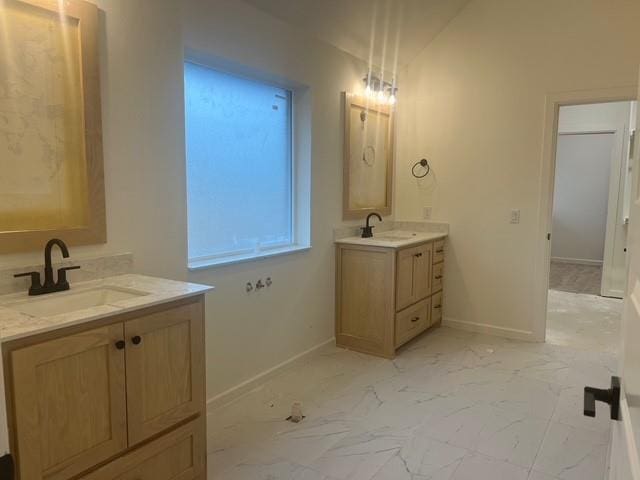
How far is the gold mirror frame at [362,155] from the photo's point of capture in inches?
147

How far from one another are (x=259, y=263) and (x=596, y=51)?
296 cm

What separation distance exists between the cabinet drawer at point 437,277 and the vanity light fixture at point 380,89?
60.4 inches

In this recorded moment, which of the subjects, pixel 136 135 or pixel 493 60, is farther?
pixel 493 60

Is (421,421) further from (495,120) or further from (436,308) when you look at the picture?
(495,120)

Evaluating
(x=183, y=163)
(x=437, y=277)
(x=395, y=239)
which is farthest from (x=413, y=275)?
(x=183, y=163)

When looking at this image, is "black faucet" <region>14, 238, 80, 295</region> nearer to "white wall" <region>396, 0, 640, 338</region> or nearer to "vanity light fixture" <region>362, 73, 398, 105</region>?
"vanity light fixture" <region>362, 73, 398, 105</region>

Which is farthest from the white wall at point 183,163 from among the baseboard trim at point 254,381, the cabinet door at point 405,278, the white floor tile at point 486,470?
the white floor tile at point 486,470

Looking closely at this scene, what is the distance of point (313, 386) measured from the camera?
3.05 metres

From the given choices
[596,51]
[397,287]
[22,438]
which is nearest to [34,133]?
[22,438]

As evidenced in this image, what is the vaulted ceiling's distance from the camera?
3049mm

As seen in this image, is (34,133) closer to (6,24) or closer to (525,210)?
(6,24)

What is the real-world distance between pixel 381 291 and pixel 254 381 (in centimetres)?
116

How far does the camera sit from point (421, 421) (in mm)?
2617

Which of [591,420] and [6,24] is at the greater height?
[6,24]
